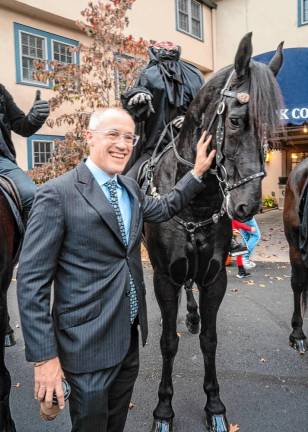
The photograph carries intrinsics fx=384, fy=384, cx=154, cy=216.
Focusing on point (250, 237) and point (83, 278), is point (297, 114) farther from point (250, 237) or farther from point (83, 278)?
point (83, 278)

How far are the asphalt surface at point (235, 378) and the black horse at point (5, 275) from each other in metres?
0.30

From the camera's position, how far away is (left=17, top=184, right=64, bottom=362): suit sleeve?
1698 millimetres

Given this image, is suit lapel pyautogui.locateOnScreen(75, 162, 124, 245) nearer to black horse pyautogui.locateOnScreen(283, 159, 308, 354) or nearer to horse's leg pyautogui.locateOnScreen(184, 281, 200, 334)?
black horse pyautogui.locateOnScreen(283, 159, 308, 354)

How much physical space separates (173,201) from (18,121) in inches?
90.7

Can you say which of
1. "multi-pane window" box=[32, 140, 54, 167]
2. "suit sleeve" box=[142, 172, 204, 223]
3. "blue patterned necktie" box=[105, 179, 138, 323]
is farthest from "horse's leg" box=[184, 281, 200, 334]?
"multi-pane window" box=[32, 140, 54, 167]

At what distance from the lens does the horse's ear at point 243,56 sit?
205 cm

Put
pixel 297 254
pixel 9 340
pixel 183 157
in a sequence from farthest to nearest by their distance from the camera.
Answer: pixel 9 340
pixel 297 254
pixel 183 157

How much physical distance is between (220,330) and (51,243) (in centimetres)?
356

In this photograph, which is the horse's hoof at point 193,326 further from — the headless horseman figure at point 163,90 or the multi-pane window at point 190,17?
the multi-pane window at point 190,17

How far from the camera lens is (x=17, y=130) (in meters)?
3.99

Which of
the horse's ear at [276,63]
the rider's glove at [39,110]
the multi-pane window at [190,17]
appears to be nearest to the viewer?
the horse's ear at [276,63]

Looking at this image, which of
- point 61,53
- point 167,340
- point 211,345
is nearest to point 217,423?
point 211,345

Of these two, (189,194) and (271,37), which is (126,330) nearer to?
(189,194)

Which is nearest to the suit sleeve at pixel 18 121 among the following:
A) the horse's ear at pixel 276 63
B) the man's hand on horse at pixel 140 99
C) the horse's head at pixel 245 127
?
the man's hand on horse at pixel 140 99
